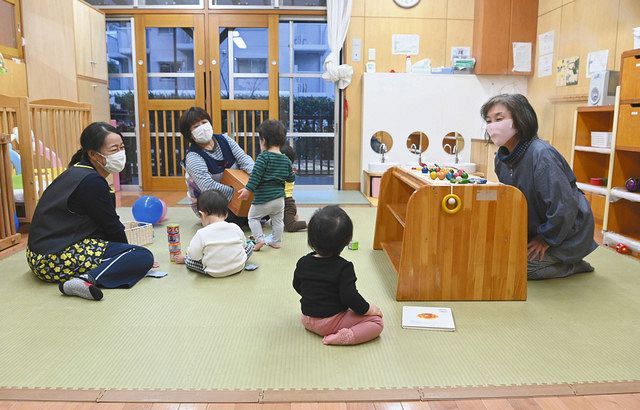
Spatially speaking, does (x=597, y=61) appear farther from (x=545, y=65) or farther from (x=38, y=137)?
(x=38, y=137)

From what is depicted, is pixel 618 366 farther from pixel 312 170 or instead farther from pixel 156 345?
pixel 312 170

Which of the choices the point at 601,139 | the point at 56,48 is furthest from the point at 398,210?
the point at 56,48

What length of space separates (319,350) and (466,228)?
93cm

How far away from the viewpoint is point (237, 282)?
2656 millimetres

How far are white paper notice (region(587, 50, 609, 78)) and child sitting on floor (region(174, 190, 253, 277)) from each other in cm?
358

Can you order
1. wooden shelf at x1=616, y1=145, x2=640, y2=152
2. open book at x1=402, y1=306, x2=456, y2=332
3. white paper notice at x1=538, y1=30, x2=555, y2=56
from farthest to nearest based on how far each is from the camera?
white paper notice at x1=538, y1=30, x2=555, y2=56, wooden shelf at x1=616, y1=145, x2=640, y2=152, open book at x1=402, y1=306, x2=456, y2=332

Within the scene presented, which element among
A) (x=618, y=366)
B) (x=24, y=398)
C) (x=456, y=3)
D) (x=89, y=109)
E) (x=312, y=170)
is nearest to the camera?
(x=24, y=398)

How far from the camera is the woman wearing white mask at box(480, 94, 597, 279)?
8.21 feet

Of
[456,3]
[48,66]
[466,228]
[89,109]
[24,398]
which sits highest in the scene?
[456,3]

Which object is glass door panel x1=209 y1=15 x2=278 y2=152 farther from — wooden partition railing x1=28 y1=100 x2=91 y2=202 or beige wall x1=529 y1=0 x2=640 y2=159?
beige wall x1=529 y1=0 x2=640 y2=159

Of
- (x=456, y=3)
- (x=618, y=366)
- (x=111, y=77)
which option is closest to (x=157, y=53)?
(x=111, y=77)

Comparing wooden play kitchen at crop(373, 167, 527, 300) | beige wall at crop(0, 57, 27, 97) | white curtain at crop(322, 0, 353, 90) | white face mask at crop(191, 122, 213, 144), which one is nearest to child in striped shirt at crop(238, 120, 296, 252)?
white face mask at crop(191, 122, 213, 144)

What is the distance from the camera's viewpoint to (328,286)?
1895 millimetres

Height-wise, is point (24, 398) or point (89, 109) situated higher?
point (89, 109)
